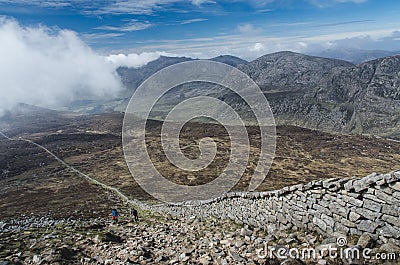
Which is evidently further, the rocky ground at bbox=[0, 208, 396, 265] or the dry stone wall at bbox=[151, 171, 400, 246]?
the rocky ground at bbox=[0, 208, 396, 265]

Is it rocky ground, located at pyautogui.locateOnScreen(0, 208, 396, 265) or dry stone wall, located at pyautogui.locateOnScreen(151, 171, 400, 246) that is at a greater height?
dry stone wall, located at pyautogui.locateOnScreen(151, 171, 400, 246)

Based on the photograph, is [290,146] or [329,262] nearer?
[329,262]

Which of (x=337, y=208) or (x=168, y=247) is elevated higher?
(x=337, y=208)

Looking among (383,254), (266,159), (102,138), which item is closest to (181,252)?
(383,254)

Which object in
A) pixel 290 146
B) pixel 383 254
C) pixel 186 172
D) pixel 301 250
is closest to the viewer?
pixel 383 254

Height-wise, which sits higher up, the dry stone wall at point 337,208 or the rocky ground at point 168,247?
the dry stone wall at point 337,208

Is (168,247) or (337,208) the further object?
(168,247)

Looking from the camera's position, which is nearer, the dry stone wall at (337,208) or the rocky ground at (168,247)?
the dry stone wall at (337,208)

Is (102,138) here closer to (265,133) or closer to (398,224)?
(265,133)
